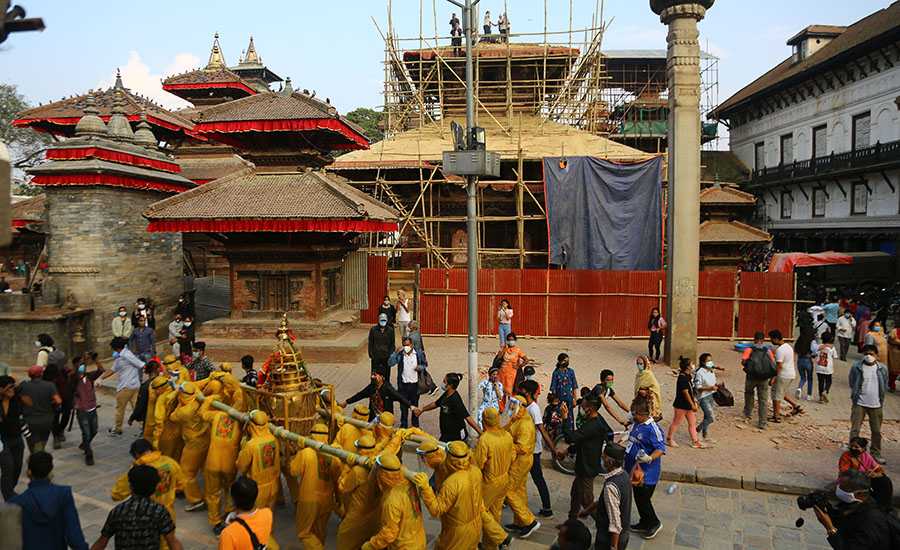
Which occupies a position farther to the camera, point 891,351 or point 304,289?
point 304,289

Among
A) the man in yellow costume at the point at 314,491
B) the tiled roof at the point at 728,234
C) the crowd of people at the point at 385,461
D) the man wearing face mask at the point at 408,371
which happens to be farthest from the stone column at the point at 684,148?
the man in yellow costume at the point at 314,491

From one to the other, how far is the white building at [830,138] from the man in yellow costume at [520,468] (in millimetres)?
24483

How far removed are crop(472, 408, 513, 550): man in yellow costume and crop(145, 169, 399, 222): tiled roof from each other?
8716 mm

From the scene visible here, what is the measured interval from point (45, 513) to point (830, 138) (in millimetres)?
36098

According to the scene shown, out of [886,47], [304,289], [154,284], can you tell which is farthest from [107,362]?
[886,47]

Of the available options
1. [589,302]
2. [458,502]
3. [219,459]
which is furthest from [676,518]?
[589,302]

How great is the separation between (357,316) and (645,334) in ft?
29.3

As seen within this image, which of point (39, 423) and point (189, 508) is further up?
point (39, 423)

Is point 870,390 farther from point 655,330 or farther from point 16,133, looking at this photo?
point 16,133

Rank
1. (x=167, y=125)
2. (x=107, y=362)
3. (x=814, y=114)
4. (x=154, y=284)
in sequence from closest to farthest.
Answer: (x=107, y=362) < (x=154, y=284) < (x=167, y=125) < (x=814, y=114)

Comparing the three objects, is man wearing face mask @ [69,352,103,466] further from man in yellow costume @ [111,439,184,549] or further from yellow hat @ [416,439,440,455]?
yellow hat @ [416,439,440,455]

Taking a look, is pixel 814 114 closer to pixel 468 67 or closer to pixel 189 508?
pixel 468 67

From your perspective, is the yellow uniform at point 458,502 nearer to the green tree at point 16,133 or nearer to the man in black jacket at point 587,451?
the man in black jacket at point 587,451

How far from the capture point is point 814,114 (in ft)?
104
